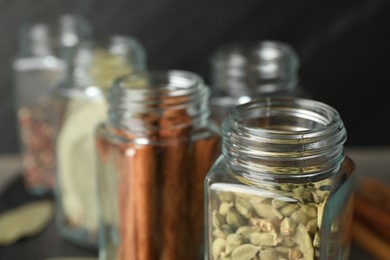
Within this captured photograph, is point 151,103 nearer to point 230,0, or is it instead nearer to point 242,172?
point 242,172

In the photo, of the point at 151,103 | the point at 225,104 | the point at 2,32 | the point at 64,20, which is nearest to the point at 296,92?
the point at 225,104

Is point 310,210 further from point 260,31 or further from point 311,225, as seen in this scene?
point 260,31

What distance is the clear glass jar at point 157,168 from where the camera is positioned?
711mm

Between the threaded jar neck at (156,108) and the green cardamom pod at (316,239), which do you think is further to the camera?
the threaded jar neck at (156,108)

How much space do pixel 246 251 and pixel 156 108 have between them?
0.19m

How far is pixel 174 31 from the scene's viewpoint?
106cm

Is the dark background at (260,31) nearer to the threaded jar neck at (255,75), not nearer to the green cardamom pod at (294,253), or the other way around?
the threaded jar neck at (255,75)

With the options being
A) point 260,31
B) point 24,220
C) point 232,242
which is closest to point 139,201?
point 232,242

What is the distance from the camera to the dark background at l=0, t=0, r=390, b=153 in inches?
41.3

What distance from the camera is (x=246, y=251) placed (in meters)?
0.59

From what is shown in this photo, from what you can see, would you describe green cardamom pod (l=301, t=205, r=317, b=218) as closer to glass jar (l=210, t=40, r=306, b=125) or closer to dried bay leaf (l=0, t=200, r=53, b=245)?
glass jar (l=210, t=40, r=306, b=125)

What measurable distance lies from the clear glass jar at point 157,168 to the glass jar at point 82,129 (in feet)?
0.32

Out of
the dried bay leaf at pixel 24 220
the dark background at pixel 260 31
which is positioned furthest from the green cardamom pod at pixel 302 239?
the dark background at pixel 260 31

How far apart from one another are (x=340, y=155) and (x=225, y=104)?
9.6 inches
